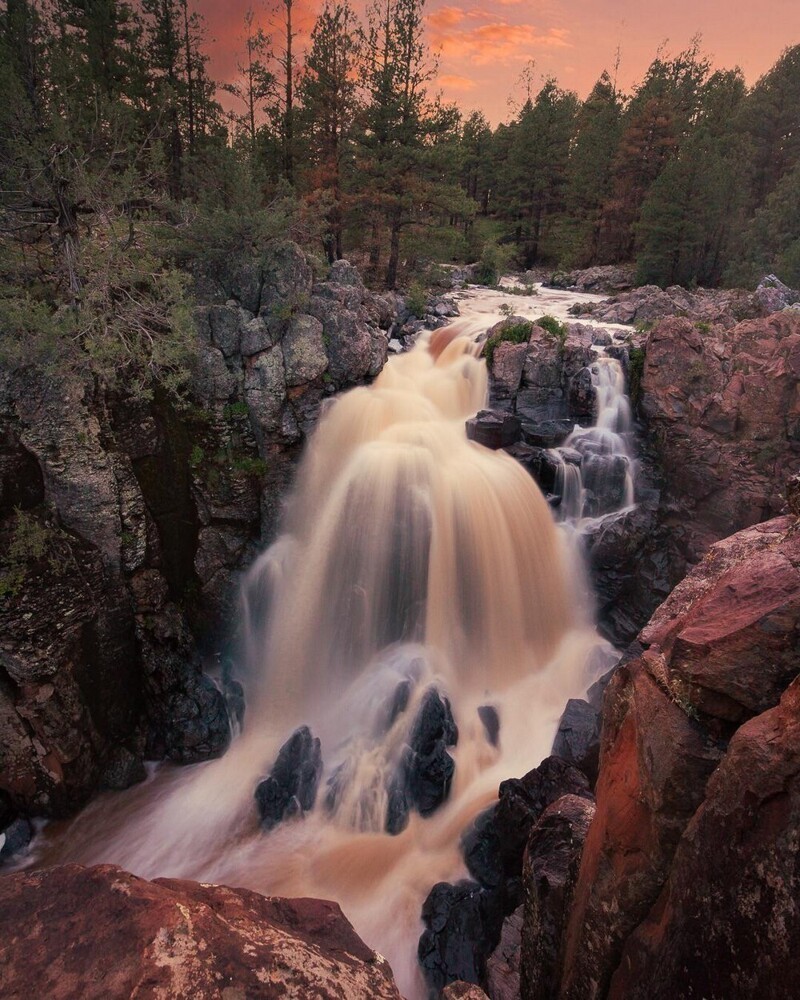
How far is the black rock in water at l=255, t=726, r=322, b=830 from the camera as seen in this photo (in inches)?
372

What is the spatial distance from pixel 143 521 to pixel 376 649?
19.4 ft

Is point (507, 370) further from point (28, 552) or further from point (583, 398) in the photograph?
point (28, 552)

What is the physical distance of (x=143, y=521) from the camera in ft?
35.7

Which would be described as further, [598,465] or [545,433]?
[545,433]

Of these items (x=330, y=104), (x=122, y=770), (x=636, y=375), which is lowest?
(x=122, y=770)

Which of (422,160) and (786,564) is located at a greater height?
(422,160)

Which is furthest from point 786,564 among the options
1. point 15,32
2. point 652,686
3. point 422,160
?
point 422,160

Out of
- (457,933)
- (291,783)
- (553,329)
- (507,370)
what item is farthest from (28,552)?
(553,329)

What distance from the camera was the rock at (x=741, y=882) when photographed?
2.60m

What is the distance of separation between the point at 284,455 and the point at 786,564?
11097 mm

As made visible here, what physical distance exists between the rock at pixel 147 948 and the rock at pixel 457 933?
14.5ft

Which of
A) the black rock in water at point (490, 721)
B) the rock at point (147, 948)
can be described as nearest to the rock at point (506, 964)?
the rock at point (147, 948)

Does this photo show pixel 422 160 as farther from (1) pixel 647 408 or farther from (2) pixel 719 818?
(2) pixel 719 818

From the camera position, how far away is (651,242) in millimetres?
25219
